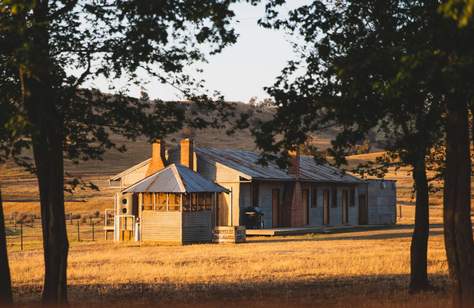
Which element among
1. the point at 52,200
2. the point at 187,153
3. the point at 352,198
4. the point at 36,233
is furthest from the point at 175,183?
the point at 52,200

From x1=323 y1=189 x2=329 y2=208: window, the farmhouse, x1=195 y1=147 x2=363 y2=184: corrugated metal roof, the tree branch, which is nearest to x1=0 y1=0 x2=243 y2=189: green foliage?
the tree branch

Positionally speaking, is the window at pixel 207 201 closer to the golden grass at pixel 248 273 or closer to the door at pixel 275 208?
the golden grass at pixel 248 273

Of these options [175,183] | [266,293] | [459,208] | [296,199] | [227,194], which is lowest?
[266,293]

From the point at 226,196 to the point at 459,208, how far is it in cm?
3599

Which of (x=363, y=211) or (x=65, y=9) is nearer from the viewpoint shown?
(x=65, y=9)

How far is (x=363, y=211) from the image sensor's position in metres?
64.7

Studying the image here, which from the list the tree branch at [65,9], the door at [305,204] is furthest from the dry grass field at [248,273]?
the door at [305,204]

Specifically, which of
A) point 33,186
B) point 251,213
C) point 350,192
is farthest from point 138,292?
point 33,186

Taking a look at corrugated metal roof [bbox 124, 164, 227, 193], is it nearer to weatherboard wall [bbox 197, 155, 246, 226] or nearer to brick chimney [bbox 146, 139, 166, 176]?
weatherboard wall [bbox 197, 155, 246, 226]

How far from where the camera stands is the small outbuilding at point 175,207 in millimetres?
44531

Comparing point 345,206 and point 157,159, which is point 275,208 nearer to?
point 157,159

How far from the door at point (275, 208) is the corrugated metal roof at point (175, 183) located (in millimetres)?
7519

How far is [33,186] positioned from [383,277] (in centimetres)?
8900

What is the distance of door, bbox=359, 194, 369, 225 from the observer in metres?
64.4
